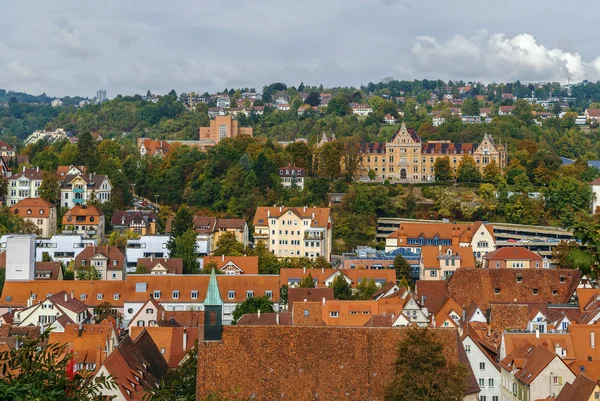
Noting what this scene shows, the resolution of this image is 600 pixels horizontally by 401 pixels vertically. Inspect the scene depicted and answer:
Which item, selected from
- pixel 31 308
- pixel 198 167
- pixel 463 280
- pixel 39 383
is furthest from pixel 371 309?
pixel 198 167

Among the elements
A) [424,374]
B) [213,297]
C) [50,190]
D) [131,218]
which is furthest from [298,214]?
[424,374]

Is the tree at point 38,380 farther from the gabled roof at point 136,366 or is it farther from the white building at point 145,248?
the white building at point 145,248

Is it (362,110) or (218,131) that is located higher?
(362,110)

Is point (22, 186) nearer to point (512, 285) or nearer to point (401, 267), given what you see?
→ point (401, 267)

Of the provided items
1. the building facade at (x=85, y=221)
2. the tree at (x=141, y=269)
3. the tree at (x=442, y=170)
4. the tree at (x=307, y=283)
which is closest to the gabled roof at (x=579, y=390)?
the tree at (x=307, y=283)

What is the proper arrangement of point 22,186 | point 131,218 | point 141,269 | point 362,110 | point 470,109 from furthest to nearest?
point 470,109 → point 362,110 → point 22,186 → point 131,218 → point 141,269

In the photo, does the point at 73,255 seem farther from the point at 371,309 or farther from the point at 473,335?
the point at 473,335
